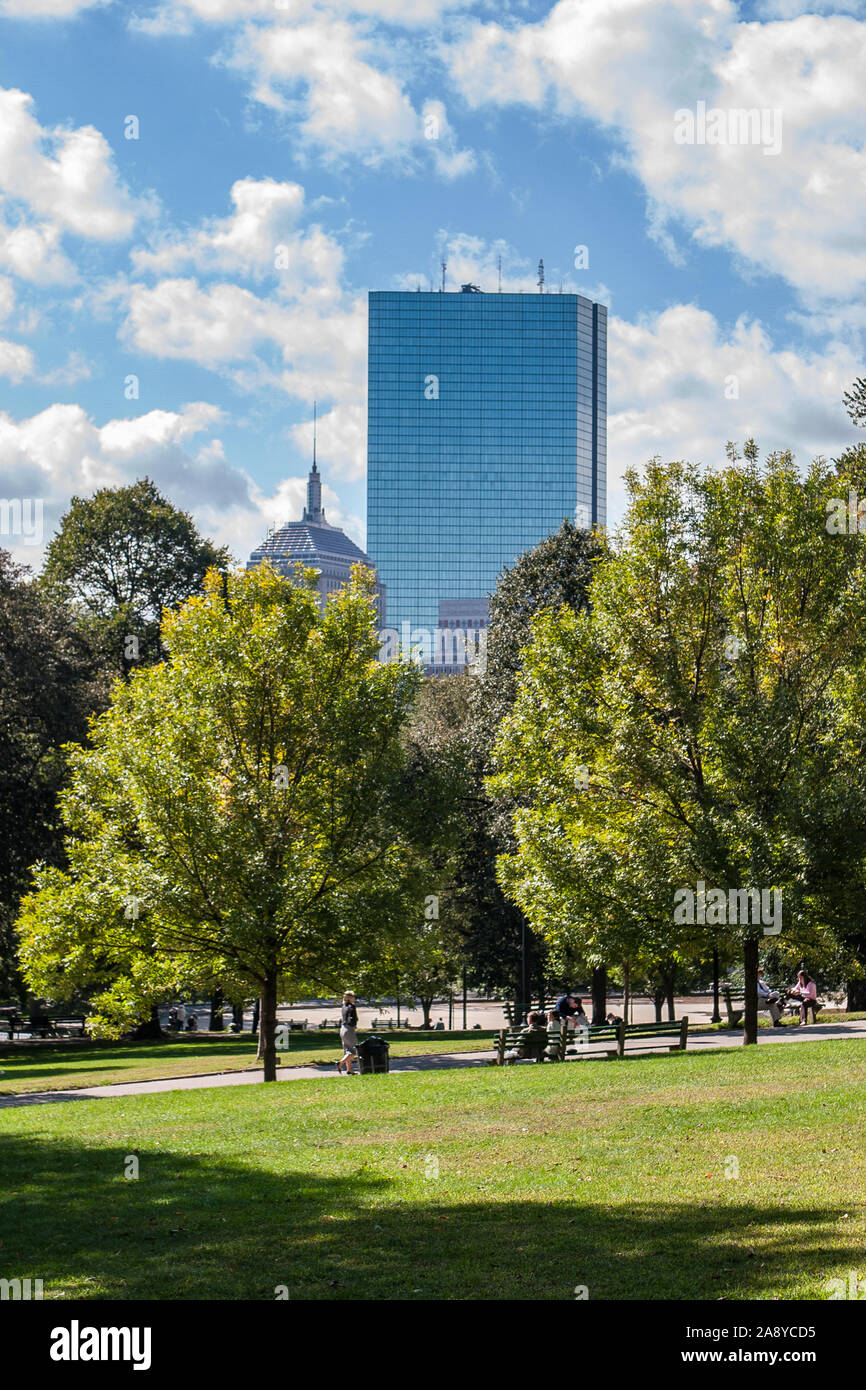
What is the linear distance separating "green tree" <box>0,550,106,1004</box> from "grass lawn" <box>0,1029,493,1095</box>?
2941 millimetres

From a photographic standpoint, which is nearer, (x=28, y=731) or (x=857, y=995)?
(x=28, y=731)

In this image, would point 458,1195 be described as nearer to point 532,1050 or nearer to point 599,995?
point 532,1050

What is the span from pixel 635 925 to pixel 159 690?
940 centimetres

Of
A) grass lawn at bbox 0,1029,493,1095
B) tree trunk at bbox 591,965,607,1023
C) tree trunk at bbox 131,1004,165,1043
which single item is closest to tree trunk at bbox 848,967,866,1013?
tree trunk at bbox 591,965,607,1023

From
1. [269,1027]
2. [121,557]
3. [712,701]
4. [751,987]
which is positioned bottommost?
[269,1027]

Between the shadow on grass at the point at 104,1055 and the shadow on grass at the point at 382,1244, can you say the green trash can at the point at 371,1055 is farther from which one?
the shadow on grass at the point at 382,1244

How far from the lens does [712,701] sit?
21516 mm

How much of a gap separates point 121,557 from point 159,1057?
71.3ft

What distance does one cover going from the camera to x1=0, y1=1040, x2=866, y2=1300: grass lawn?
6980mm

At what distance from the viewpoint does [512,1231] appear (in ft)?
26.3

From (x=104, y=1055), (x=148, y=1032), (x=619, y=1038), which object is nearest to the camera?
(x=619, y=1038)

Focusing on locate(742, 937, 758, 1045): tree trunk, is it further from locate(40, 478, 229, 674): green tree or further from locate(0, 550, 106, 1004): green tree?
locate(40, 478, 229, 674): green tree

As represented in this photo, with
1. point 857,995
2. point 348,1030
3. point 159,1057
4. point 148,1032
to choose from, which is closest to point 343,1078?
point 348,1030
